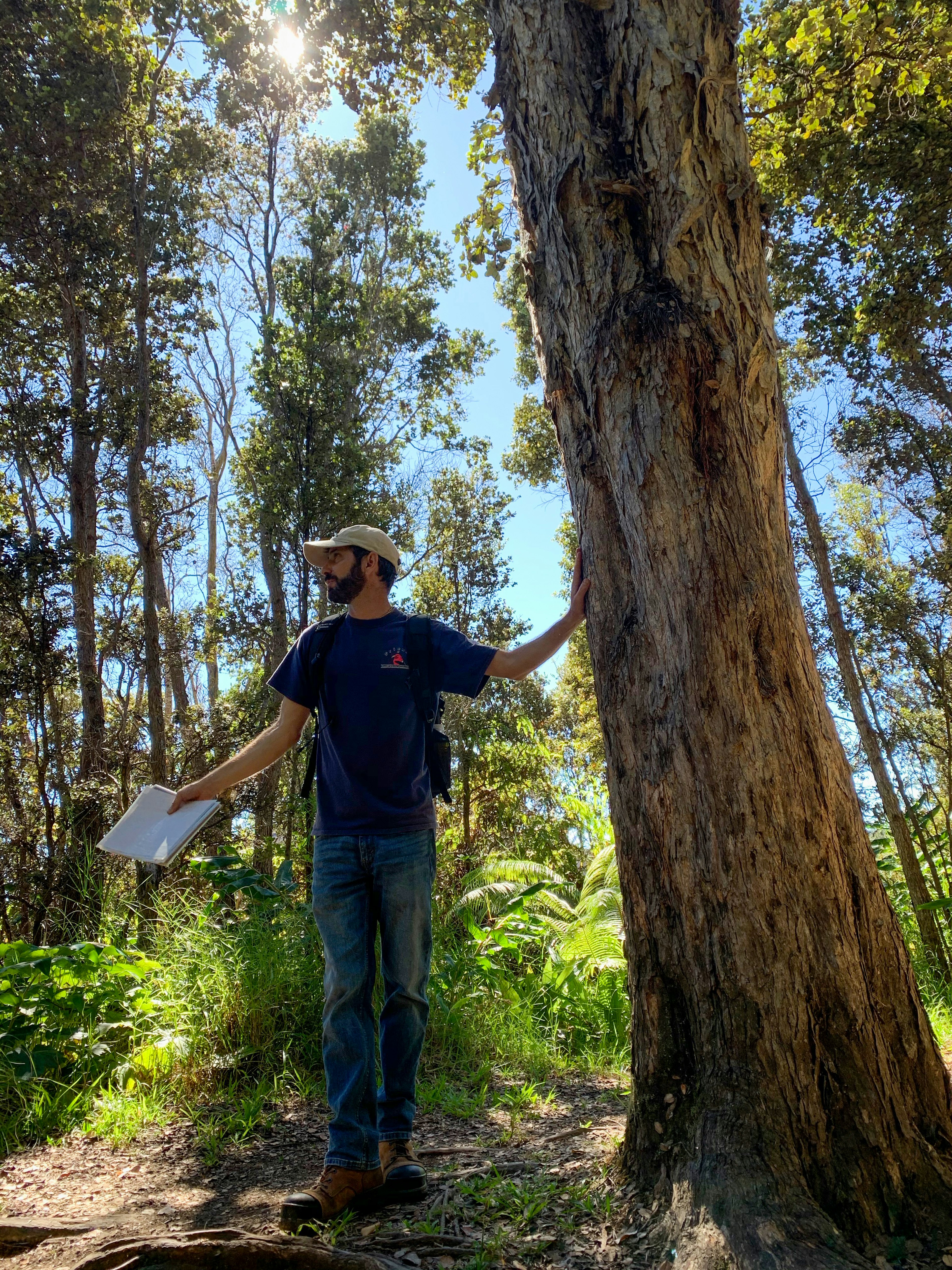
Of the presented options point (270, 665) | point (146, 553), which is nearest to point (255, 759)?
point (146, 553)

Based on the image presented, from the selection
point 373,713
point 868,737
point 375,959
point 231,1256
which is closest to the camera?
point 231,1256

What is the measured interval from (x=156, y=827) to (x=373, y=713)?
3.05ft

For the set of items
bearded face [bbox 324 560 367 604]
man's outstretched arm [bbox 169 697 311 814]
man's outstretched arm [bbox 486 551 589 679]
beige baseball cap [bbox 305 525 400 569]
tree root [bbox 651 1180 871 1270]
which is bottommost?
tree root [bbox 651 1180 871 1270]

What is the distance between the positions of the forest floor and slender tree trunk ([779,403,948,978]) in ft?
11.8

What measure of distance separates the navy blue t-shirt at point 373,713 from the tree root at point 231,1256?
3.75ft

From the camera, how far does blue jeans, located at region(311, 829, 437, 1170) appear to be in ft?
8.52

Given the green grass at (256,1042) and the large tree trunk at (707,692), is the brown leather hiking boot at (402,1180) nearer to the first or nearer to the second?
the large tree trunk at (707,692)

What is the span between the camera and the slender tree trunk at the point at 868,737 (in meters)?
6.28

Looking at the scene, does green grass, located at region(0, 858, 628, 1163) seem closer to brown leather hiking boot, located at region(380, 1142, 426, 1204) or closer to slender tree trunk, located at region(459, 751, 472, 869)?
brown leather hiking boot, located at region(380, 1142, 426, 1204)

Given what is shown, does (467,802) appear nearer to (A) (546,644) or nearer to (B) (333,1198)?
(A) (546,644)

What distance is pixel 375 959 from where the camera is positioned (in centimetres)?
272

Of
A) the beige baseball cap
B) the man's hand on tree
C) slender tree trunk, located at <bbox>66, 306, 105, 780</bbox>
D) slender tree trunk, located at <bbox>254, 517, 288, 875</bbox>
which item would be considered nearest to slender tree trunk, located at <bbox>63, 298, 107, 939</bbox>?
slender tree trunk, located at <bbox>66, 306, 105, 780</bbox>

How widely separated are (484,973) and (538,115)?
4568 mm

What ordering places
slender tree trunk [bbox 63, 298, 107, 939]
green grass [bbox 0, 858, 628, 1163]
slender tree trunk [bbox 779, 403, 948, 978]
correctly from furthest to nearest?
slender tree trunk [bbox 63, 298, 107, 939] < slender tree trunk [bbox 779, 403, 948, 978] < green grass [bbox 0, 858, 628, 1163]
